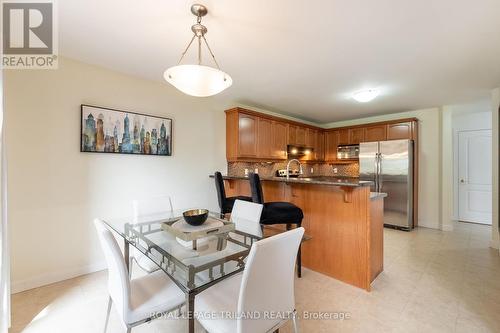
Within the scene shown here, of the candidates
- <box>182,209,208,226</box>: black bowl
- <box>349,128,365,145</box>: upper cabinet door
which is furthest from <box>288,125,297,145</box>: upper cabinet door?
<box>182,209,208,226</box>: black bowl

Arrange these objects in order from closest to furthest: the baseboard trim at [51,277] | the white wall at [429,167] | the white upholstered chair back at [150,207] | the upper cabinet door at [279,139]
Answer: the baseboard trim at [51,277], the white upholstered chair back at [150,207], the white wall at [429,167], the upper cabinet door at [279,139]

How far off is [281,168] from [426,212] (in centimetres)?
307

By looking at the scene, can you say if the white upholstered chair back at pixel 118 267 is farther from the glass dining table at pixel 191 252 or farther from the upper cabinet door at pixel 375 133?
the upper cabinet door at pixel 375 133

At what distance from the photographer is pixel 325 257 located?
2.56 metres

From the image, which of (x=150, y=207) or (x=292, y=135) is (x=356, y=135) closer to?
(x=292, y=135)

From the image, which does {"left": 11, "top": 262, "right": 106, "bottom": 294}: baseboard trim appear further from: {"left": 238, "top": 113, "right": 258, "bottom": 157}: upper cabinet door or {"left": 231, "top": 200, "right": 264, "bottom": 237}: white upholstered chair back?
{"left": 238, "top": 113, "right": 258, "bottom": 157}: upper cabinet door

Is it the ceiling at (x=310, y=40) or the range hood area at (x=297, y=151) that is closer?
the ceiling at (x=310, y=40)

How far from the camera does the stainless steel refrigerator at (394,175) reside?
4.21 metres

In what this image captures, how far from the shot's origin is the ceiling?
1.67 m

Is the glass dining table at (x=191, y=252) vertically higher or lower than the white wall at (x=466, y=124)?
lower

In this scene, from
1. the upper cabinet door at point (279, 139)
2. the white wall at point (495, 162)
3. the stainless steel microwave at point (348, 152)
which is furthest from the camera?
the stainless steel microwave at point (348, 152)

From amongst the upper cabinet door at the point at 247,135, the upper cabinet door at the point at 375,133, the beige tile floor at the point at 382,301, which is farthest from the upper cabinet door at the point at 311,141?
the beige tile floor at the point at 382,301

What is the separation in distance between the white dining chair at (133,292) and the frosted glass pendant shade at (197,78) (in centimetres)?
108

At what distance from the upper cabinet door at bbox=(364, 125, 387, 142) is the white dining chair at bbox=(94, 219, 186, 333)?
16.1ft
